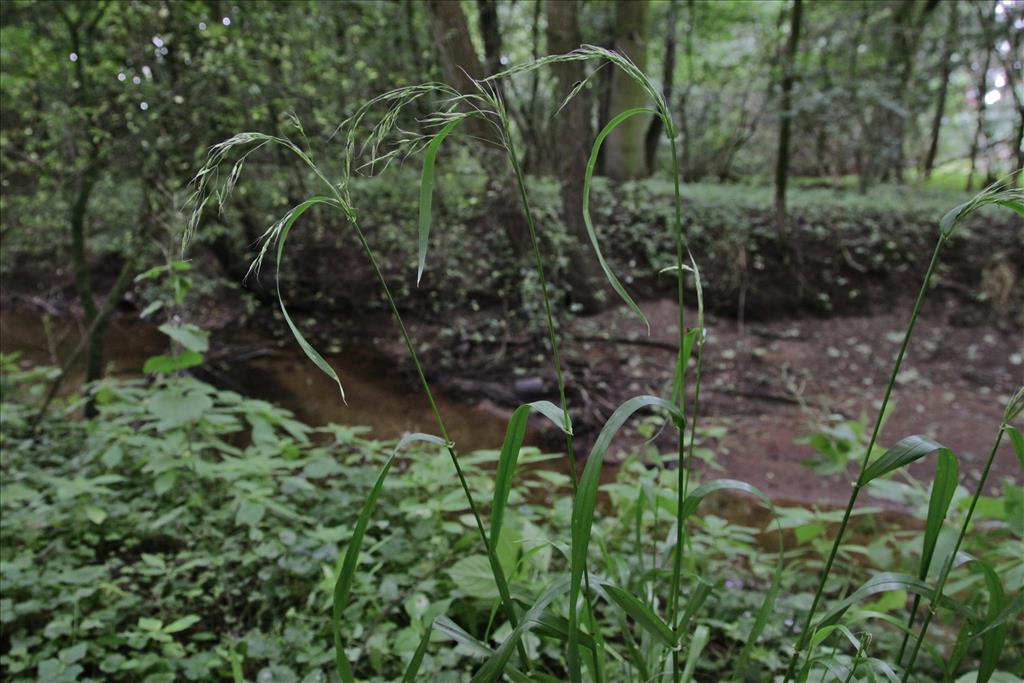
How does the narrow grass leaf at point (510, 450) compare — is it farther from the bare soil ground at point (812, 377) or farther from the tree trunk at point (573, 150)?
the tree trunk at point (573, 150)

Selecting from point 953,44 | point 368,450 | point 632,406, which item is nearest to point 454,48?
point 368,450

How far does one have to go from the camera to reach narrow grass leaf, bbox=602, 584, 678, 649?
923 millimetres

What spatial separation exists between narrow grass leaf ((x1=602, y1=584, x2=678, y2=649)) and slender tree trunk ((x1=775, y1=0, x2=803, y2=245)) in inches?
240

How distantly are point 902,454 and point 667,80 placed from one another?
338 inches

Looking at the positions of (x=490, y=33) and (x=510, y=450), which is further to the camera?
(x=490, y=33)

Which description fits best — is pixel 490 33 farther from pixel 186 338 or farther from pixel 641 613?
pixel 641 613

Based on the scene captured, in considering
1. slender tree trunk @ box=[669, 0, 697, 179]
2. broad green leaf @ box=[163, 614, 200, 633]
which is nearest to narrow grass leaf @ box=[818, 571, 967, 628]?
broad green leaf @ box=[163, 614, 200, 633]

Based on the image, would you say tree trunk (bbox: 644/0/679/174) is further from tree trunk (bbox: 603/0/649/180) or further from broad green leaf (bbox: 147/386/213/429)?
broad green leaf (bbox: 147/386/213/429)

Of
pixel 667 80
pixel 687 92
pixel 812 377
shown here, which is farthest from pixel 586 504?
pixel 687 92

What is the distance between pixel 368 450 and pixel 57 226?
167 inches

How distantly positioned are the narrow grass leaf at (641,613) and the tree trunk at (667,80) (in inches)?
294

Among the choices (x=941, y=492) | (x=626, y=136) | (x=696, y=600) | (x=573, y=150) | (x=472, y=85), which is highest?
(x=626, y=136)

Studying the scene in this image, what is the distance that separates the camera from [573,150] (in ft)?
18.5

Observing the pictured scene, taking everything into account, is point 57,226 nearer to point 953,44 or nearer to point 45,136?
point 45,136
